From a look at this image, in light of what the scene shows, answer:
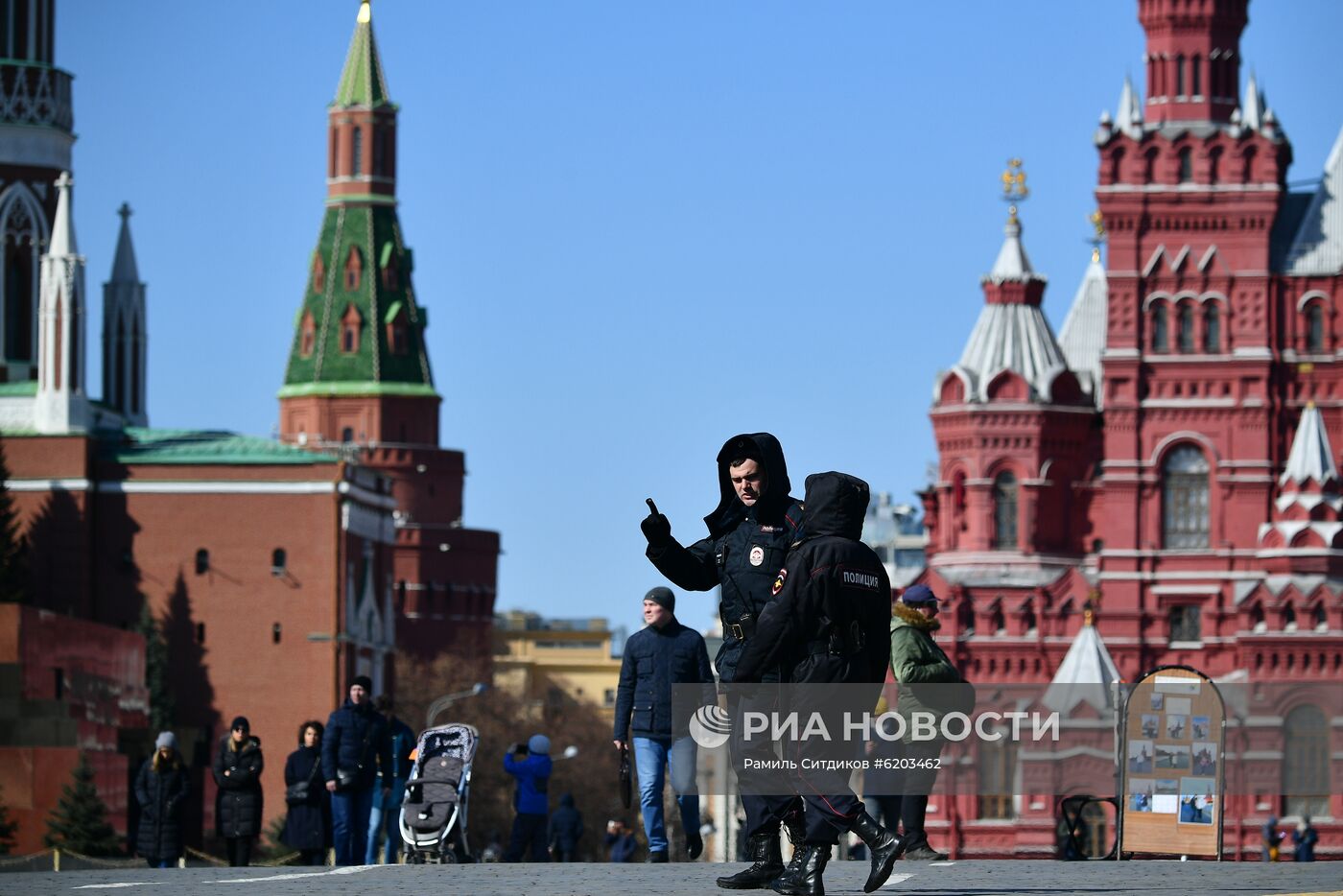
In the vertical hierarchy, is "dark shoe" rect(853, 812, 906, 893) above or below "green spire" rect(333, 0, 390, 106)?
below

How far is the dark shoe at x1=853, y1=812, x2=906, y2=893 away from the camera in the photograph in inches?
782

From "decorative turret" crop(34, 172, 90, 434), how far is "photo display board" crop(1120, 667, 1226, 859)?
78.1 metres

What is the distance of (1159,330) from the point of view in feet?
320

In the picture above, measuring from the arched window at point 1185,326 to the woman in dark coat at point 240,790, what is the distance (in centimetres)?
6886

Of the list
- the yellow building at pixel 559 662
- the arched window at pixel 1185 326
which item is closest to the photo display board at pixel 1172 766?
the arched window at pixel 1185 326

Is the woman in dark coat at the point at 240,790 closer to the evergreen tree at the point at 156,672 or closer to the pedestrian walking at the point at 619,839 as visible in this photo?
the pedestrian walking at the point at 619,839

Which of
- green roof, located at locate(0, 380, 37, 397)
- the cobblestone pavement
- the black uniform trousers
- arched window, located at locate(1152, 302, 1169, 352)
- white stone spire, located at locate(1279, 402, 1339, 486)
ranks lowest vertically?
the cobblestone pavement

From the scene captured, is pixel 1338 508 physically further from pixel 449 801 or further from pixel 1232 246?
pixel 449 801

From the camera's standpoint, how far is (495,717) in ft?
399

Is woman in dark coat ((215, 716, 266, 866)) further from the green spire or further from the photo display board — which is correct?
the green spire

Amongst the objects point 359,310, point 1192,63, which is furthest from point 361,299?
point 1192,63

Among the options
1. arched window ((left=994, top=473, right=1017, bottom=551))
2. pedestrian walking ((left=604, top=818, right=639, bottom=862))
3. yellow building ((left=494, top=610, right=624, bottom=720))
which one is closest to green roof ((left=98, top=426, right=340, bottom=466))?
arched window ((left=994, top=473, right=1017, bottom=551))

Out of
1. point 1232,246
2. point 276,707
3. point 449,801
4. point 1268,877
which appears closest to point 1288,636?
point 1232,246

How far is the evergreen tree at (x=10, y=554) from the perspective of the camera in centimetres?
9544
